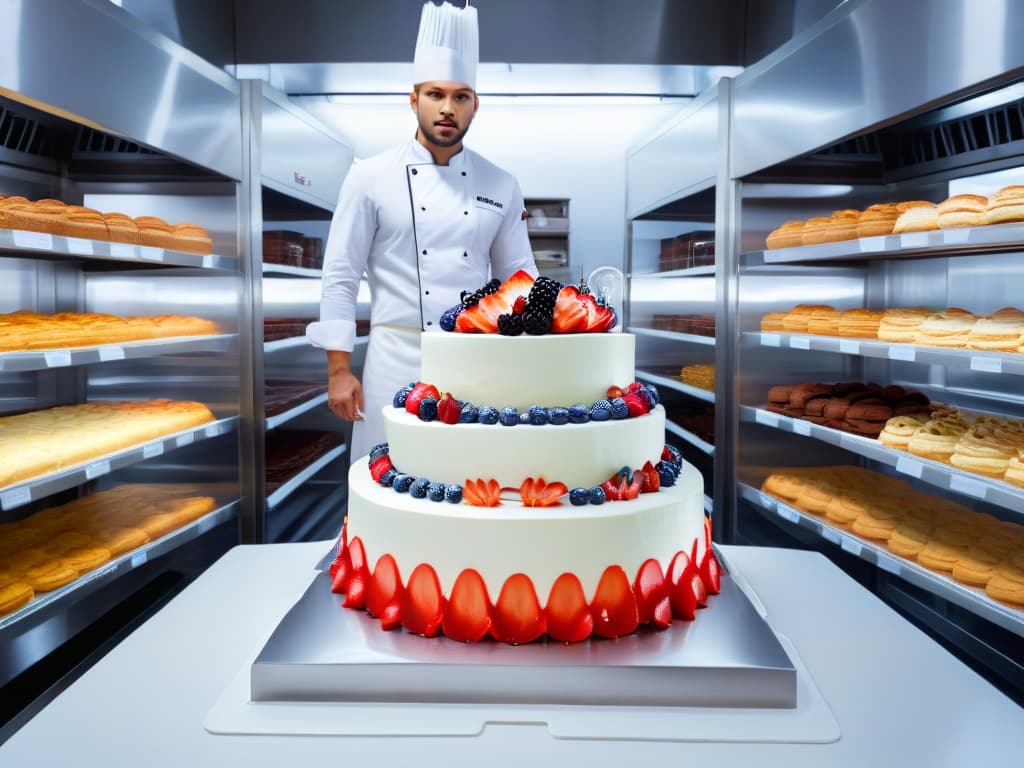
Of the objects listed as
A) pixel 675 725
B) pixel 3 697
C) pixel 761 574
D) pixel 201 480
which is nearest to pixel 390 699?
pixel 675 725

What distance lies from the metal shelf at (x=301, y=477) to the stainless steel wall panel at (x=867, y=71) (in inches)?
113

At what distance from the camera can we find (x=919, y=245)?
288cm

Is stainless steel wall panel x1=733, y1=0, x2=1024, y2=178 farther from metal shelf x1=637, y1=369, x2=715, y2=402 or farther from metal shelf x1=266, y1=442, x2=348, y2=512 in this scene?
metal shelf x1=266, y1=442, x2=348, y2=512

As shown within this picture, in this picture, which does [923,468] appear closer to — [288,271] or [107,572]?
[107,572]

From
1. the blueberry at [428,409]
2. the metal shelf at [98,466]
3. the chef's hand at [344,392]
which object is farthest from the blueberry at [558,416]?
the metal shelf at [98,466]

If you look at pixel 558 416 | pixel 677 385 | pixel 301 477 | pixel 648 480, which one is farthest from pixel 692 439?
pixel 558 416

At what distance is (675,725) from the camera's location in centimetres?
133

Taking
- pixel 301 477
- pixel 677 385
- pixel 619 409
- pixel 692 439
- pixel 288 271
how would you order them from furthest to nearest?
1. pixel 677 385
2. pixel 692 439
3. pixel 301 477
4. pixel 288 271
5. pixel 619 409

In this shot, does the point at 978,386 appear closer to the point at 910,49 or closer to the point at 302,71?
the point at 910,49

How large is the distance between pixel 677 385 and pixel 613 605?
3706mm

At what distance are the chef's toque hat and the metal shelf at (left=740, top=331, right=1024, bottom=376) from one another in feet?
6.00

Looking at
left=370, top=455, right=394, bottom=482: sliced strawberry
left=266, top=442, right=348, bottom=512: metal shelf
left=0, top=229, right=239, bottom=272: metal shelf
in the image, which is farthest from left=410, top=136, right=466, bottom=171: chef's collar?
left=266, top=442, right=348, bottom=512: metal shelf

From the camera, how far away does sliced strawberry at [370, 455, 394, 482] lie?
1.82 m

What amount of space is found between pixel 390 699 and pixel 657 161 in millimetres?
4510
